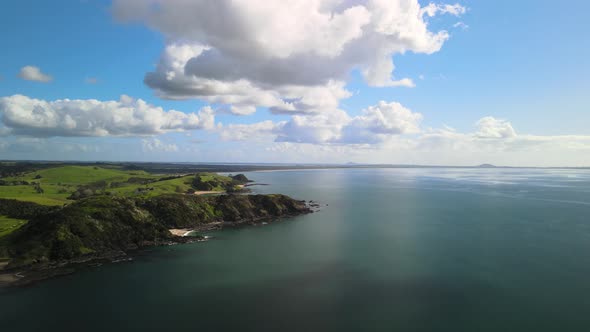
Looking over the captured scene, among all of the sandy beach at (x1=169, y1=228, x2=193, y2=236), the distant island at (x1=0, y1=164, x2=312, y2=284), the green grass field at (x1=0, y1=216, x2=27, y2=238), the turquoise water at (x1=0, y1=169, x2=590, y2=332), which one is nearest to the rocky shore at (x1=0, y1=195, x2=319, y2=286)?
the distant island at (x1=0, y1=164, x2=312, y2=284)

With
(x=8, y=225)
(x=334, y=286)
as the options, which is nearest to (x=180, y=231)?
(x=8, y=225)

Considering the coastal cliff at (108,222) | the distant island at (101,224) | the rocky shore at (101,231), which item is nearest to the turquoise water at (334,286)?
the rocky shore at (101,231)

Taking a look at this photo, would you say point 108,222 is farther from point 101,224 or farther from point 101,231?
point 101,231

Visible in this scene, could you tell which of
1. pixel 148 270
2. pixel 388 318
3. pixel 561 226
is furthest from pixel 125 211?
pixel 561 226

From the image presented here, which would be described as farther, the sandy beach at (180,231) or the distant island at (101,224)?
the sandy beach at (180,231)

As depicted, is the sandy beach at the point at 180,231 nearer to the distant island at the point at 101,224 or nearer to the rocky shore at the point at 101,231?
the distant island at the point at 101,224
